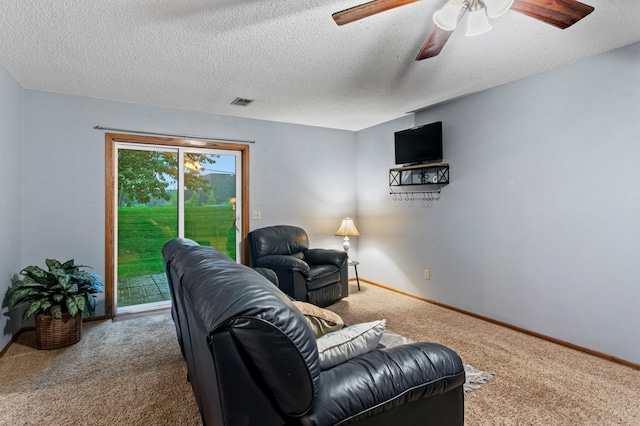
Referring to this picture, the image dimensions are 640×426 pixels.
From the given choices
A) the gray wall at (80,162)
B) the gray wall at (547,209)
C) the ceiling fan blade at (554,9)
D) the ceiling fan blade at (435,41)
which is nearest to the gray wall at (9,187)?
the gray wall at (80,162)

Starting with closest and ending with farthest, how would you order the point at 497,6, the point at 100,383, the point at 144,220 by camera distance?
the point at 497,6, the point at 100,383, the point at 144,220

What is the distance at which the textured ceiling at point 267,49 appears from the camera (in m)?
2.04

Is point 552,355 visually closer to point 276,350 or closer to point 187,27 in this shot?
point 276,350

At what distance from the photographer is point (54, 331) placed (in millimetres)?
2852

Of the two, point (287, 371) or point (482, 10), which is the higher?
point (482, 10)

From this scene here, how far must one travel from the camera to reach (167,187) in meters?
4.11

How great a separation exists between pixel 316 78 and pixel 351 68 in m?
0.38

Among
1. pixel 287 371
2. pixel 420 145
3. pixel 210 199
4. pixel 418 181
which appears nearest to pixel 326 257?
pixel 418 181

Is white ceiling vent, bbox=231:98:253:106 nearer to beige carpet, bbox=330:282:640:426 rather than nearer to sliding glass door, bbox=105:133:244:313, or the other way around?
sliding glass door, bbox=105:133:244:313

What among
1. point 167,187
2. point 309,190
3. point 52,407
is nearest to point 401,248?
point 309,190

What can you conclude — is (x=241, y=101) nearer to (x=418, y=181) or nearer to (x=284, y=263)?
(x=284, y=263)

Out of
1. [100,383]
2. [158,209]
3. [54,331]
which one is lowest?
[100,383]

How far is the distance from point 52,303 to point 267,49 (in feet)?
9.02

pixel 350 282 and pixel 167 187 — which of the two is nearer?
pixel 167 187
